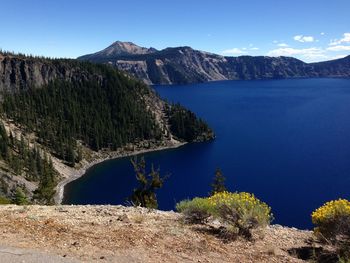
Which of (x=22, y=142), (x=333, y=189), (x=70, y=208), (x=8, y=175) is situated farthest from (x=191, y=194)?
(x=70, y=208)

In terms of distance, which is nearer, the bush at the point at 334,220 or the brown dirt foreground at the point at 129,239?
the brown dirt foreground at the point at 129,239

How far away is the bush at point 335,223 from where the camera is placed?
21.8 m

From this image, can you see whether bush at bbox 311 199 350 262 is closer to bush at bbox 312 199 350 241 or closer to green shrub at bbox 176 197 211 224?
bush at bbox 312 199 350 241

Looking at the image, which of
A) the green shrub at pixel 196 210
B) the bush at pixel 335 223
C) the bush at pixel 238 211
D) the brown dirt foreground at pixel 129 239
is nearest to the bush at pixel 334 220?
the bush at pixel 335 223

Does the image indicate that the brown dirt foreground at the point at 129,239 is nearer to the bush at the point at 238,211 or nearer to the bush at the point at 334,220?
→ the bush at the point at 238,211

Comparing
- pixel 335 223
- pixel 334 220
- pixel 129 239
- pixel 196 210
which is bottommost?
pixel 335 223

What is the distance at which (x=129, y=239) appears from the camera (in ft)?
66.3

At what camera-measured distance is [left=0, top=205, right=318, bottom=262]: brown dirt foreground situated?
18594mm

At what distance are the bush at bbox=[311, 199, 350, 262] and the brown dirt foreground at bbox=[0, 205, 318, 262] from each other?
5.31ft

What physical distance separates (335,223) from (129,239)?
35.1ft

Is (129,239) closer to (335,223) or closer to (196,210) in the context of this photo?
(196,210)

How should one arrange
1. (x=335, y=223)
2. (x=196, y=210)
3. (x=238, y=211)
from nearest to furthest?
(x=335, y=223) → (x=238, y=211) → (x=196, y=210)

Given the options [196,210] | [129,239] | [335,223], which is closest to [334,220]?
[335,223]

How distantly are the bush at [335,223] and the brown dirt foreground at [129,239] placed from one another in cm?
162
